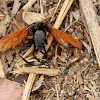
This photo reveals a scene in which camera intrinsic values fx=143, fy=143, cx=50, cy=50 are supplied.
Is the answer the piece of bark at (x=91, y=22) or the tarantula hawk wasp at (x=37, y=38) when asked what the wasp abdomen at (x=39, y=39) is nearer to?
the tarantula hawk wasp at (x=37, y=38)

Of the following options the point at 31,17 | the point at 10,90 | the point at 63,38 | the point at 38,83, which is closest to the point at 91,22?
the point at 63,38

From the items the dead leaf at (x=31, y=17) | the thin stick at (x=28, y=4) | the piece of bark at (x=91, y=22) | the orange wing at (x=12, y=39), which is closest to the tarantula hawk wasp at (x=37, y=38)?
the orange wing at (x=12, y=39)

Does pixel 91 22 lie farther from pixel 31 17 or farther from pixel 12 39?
pixel 12 39

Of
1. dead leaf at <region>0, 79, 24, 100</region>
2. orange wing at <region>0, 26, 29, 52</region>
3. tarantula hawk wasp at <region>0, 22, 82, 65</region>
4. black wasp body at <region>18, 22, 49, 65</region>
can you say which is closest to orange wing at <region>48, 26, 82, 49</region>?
tarantula hawk wasp at <region>0, 22, 82, 65</region>

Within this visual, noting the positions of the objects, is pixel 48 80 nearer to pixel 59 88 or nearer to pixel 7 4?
pixel 59 88

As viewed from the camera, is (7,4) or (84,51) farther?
(7,4)

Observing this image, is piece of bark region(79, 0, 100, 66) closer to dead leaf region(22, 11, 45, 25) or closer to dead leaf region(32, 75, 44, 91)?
dead leaf region(22, 11, 45, 25)

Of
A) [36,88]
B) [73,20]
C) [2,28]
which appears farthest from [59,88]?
[2,28]

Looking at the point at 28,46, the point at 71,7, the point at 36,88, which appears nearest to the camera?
the point at 36,88
